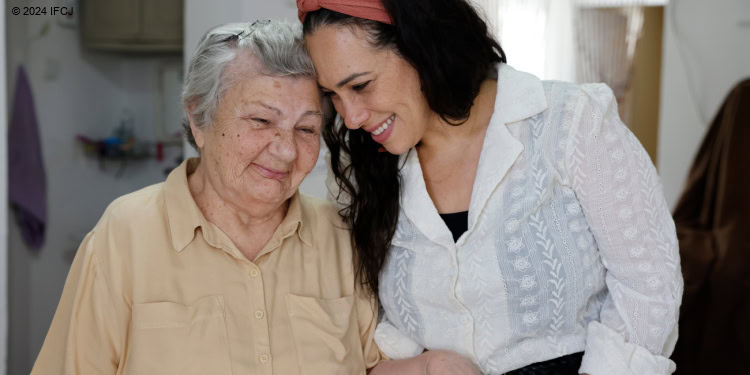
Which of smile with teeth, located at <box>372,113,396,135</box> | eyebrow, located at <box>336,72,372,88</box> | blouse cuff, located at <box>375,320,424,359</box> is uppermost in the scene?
eyebrow, located at <box>336,72,372,88</box>

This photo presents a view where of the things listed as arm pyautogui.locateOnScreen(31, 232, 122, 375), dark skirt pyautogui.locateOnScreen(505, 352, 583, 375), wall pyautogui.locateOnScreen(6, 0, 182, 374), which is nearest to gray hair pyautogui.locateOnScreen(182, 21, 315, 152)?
arm pyautogui.locateOnScreen(31, 232, 122, 375)

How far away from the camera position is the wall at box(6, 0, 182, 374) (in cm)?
348

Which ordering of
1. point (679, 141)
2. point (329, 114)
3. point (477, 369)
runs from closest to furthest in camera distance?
1. point (477, 369)
2. point (329, 114)
3. point (679, 141)

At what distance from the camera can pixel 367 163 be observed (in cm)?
181

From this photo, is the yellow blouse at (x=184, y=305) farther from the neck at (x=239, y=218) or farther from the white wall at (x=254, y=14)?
the white wall at (x=254, y=14)

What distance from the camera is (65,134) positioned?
154 inches

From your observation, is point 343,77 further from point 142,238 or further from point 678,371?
point 678,371

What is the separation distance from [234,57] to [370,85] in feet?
Result: 1.00

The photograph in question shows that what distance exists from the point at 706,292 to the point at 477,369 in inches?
95.5

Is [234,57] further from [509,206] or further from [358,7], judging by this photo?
[509,206]

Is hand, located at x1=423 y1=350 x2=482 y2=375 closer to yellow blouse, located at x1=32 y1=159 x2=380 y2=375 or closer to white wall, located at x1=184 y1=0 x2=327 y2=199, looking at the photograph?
yellow blouse, located at x1=32 y1=159 x2=380 y2=375

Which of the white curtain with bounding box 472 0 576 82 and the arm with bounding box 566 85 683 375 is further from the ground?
the white curtain with bounding box 472 0 576 82

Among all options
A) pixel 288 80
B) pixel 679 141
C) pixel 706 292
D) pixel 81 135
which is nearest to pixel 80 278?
pixel 288 80

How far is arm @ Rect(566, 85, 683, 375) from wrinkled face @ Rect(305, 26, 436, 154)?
36cm
